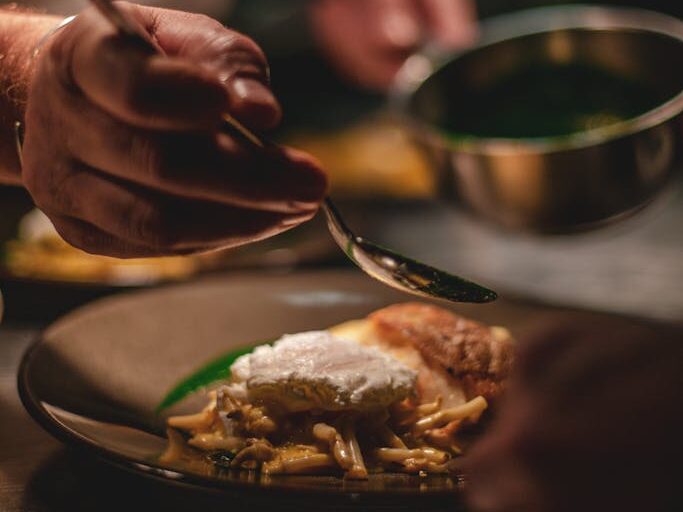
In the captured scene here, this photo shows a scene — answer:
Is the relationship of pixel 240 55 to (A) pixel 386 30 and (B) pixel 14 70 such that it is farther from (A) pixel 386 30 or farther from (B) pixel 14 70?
(A) pixel 386 30

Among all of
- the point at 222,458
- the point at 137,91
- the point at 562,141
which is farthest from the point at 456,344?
the point at 137,91

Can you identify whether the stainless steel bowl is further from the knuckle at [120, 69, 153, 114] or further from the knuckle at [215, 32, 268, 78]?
the knuckle at [120, 69, 153, 114]

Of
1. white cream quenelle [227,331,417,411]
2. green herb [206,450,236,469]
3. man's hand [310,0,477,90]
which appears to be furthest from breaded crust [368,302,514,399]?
man's hand [310,0,477,90]

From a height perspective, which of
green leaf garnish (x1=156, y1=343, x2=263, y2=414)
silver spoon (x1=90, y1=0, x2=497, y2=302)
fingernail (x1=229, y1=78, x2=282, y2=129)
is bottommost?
green leaf garnish (x1=156, y1=343, x2=263, y2=414)

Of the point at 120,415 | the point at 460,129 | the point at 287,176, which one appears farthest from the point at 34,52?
the point at 460,129

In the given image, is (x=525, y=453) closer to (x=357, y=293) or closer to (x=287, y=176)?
(x=287, y=176)

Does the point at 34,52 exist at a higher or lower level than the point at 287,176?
higher
